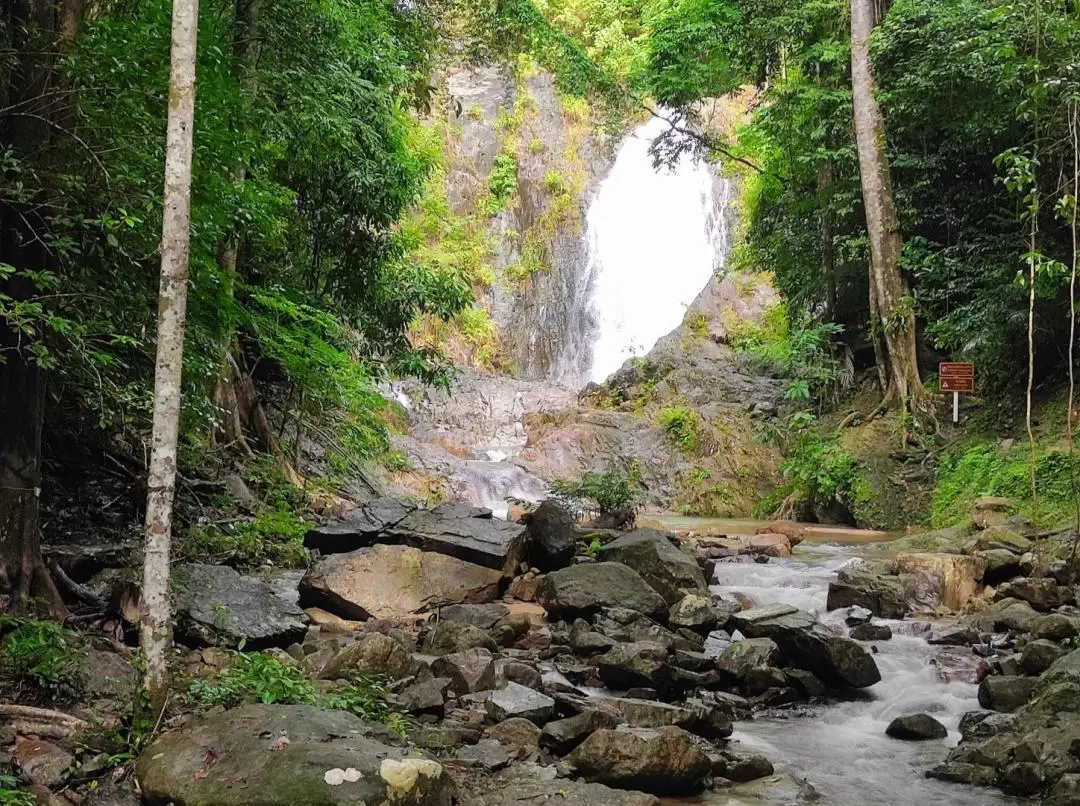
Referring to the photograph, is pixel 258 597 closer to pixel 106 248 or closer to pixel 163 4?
pixel 106 248

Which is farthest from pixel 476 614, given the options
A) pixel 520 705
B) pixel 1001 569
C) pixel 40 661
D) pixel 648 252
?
pixel 648 252

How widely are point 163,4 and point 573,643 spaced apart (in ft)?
19.9

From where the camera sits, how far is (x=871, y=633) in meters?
8.12

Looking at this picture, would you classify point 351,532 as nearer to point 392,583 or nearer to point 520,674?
point 392,583

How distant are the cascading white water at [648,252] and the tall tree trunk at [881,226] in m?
12.9

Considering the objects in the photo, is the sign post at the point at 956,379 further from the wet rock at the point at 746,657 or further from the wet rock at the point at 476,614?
the wet rock at the point at 476,614

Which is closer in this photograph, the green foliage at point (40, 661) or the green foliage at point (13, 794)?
the green foliage at point (13, 794)

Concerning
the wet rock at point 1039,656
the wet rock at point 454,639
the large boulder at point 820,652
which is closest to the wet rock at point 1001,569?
→ the wet rock at point 1039,656

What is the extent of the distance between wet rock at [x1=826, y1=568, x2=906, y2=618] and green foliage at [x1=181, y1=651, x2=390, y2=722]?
559 cm

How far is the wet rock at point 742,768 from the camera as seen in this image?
5234 millimetres

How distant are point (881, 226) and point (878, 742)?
11.1m

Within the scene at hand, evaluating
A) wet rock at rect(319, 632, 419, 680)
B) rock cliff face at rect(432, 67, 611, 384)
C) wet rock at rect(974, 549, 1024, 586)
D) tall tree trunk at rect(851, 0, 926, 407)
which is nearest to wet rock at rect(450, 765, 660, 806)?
wet rock at rect(319, 632, 419, 680)

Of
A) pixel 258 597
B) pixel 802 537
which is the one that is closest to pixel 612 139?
pixel 802 537

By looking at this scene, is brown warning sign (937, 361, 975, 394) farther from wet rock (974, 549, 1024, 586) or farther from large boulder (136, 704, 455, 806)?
large boulder (136, 704, 455, 806)
